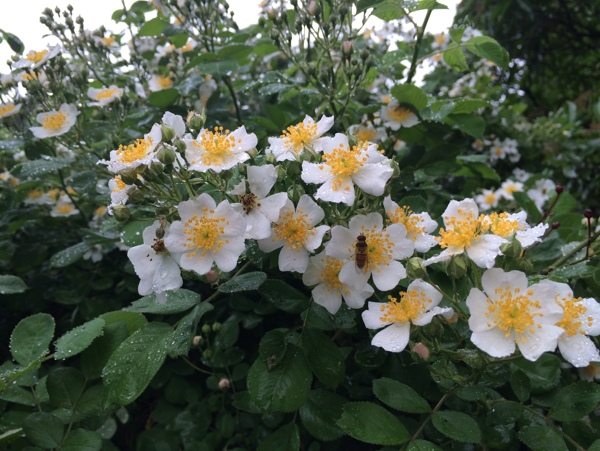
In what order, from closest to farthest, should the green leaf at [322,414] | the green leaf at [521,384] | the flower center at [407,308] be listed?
the flower center at [407,308] < the green leaf at [521,384] < the green leaf at [322,414]

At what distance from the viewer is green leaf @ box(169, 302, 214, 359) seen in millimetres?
1039

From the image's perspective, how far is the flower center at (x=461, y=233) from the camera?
966 millimetres

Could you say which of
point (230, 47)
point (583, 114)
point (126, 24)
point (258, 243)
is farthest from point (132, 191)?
point (583, 114)

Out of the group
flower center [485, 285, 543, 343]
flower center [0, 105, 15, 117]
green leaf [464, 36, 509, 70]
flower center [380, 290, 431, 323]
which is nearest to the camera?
flower center [485, 285, 543, 343]

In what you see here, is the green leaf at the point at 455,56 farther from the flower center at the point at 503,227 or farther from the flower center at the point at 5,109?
the flower center at the point at 5,109

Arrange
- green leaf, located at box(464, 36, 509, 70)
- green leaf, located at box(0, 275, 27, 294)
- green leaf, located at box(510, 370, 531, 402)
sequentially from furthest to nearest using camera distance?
1. green leaf, located at box(464, 36, 509, 70)
2. green leaf, located at box(0, 275, 27, 294)
3. green leaf, located at box(510, 370, 531, 402)

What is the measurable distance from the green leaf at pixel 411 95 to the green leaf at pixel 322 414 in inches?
37.9

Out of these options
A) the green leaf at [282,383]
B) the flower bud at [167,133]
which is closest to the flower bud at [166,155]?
the flower bud at [167,133]

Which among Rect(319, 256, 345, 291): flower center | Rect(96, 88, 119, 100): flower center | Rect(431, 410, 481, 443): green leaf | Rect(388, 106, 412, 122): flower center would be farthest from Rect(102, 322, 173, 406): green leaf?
Rect(96, 88, 119, 100): flower center

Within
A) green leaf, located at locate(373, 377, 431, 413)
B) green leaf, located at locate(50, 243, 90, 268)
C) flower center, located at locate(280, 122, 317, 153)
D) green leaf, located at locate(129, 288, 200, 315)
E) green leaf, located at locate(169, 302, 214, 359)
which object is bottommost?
green leaf, located at locate(50, 243, 90, 268)

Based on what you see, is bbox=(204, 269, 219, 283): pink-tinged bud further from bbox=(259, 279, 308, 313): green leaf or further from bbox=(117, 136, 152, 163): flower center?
bbox=(117, 136, 152, 163): flower center

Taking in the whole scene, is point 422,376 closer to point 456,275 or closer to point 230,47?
point 456,275

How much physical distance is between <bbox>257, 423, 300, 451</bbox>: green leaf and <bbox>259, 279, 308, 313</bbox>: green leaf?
301 millimetres

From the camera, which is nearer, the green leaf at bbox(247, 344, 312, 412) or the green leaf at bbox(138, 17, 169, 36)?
the green leaf at bbox(247, 344, 312, 412)
